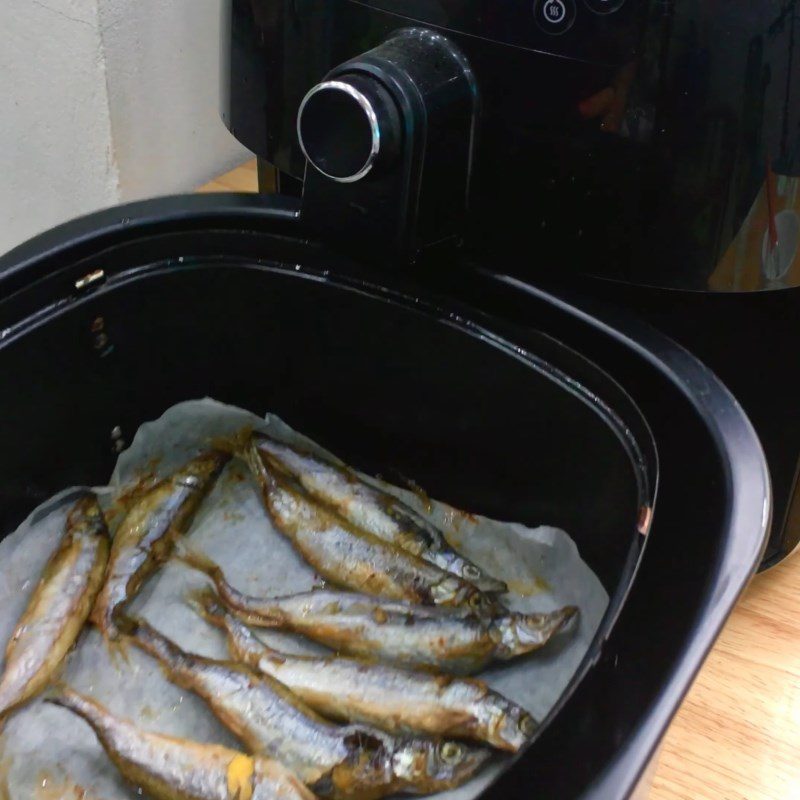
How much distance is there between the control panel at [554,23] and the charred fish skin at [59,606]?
40 centimetres

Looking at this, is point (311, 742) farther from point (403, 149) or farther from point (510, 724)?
point (403, 149)

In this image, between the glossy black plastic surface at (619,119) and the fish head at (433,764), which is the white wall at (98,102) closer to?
the glossy black plastic surface at (619,119)

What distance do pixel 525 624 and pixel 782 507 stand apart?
19 centimetres

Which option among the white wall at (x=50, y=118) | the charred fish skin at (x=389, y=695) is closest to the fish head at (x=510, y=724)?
the charred fish skin at (x=389, y=695)

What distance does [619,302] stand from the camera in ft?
1.73

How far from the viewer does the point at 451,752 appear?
51cm

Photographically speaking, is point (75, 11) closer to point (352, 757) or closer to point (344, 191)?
point (344, 191)

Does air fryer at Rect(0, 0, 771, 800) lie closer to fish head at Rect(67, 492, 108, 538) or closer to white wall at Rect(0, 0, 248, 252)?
fish head at Rect(67, 492, 108, 538)

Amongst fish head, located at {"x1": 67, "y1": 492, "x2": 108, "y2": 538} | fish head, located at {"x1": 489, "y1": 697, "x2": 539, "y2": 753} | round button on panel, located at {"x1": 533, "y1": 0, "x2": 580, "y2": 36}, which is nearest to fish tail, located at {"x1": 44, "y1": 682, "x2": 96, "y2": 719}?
fish head, located at {"x1": 67, "y1": 492, "x2": 108, "y2": 538}

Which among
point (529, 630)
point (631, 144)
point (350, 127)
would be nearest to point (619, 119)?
point (631, 144)

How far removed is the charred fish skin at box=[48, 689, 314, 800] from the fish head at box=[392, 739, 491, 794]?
5 centimetres

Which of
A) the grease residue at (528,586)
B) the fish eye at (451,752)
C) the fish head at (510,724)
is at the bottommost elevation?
the fish eye at (451,752)

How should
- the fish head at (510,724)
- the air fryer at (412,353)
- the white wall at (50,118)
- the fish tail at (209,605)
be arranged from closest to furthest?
the air fryer at (412,353) < the fish head at (510,724) < the fish tail at (209,605) < the white wall at (50,118)

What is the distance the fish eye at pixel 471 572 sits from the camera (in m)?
0.61
